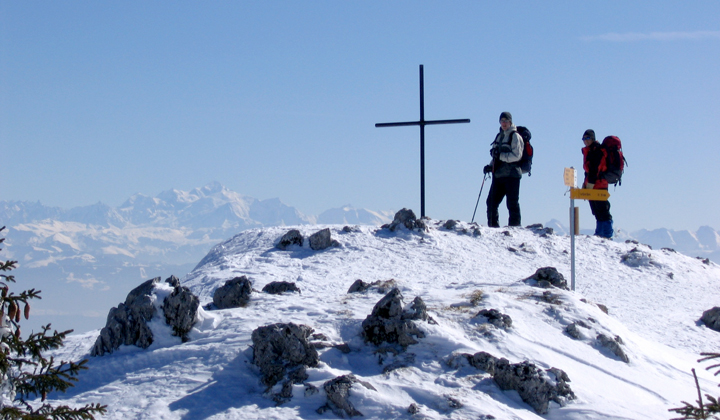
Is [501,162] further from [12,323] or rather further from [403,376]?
[12,323]

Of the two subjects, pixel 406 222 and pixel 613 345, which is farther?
pixel 406 222

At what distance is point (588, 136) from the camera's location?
17141mm

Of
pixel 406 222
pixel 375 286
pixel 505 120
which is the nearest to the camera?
pixel 375 286

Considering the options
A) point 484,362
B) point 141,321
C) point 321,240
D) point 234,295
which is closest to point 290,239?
point 321,240

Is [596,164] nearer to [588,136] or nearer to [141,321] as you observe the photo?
[588,136]

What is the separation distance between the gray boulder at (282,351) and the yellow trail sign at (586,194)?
7117 millimetres

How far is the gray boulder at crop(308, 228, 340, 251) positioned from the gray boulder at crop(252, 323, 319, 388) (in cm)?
688

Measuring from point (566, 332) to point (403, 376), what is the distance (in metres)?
2.83

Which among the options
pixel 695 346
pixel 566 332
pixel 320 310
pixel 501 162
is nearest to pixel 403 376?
pixel 320 310

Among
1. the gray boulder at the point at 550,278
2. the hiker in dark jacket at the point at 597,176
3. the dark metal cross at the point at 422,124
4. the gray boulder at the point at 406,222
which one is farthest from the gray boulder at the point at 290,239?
the hiker in dark jacket at the point at 597,176

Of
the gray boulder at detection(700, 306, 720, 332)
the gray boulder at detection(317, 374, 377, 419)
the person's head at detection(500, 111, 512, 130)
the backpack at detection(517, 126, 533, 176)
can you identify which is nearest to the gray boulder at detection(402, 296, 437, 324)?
the gray boulder at detection(317, 374, 377, 419)

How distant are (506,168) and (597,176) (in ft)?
9.28

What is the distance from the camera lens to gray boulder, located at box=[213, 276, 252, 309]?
889 centimetres

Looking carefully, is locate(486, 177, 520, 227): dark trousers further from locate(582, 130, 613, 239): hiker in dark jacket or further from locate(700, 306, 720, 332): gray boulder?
locate(700, 306, 720, 332): gray boulder
